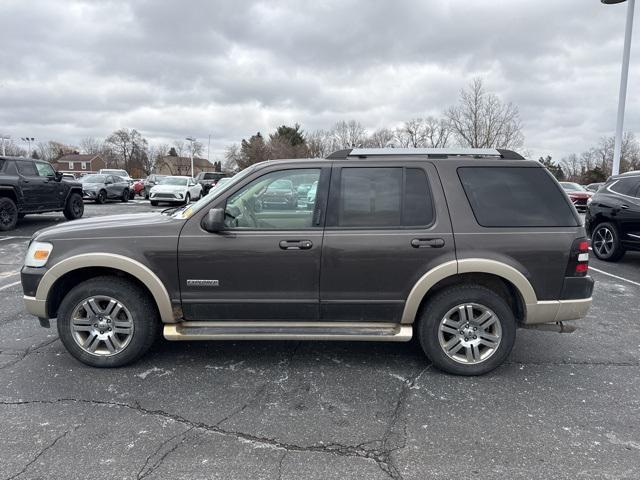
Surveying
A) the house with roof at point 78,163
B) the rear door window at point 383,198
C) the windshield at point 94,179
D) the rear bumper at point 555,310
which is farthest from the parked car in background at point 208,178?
the house with roof at point 78,163

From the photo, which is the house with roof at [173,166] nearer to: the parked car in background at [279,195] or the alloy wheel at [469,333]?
the parked car in background at [279,195]

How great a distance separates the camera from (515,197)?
3572 millimetres

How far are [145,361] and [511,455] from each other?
2970 millimetres

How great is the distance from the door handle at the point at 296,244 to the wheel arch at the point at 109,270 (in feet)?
3.41

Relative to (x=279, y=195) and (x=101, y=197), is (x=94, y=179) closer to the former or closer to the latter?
(x=101, y=197)

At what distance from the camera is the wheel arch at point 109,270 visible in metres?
3.46

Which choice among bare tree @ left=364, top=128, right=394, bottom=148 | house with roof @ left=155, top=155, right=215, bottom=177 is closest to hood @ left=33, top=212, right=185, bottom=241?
bare tree @ left=364, top=128, right=394, bottom=148

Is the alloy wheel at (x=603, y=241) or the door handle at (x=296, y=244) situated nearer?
the door handle at (x=296, y=244)

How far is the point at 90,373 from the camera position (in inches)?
142

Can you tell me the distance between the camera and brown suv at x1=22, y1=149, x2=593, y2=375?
11.4 feet

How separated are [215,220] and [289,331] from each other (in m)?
1.08

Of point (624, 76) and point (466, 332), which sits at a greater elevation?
point (624, 76)

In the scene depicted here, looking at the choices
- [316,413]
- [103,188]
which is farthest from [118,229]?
[103,188]

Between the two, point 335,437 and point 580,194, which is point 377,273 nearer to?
point 335,437
